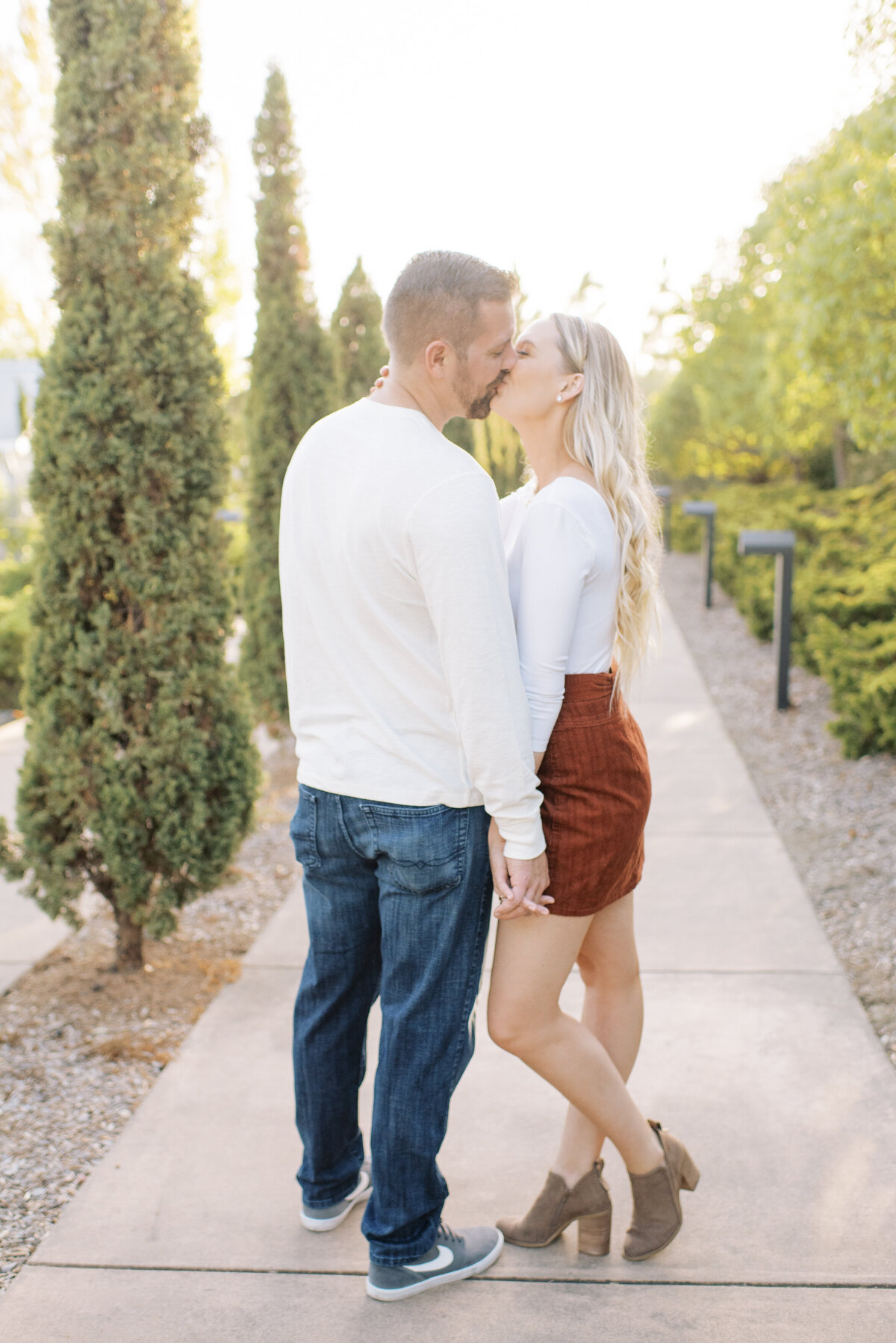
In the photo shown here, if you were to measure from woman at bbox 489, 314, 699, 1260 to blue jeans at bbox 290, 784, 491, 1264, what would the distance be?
0.09 m

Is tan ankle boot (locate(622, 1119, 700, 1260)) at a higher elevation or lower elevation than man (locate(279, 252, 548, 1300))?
lower

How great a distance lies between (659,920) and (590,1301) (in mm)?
2112

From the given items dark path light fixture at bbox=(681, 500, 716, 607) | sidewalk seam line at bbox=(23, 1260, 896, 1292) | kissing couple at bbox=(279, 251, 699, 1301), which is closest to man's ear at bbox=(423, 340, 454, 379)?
kissing couple at bbox=(279, 251, 699, 1301)

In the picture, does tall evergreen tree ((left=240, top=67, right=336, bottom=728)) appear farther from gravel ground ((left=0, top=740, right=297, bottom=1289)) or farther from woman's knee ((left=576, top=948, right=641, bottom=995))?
woman's knee ((left=576, top=948, right=641, bottom=995))

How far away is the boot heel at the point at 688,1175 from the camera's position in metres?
2.44

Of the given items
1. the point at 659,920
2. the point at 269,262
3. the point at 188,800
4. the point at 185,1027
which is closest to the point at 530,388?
the point at 188,800

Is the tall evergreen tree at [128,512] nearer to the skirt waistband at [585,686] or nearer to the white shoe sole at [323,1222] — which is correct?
the white shoe sole at [323,1222]

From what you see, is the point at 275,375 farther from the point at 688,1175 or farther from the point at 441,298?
the point at 688,1175

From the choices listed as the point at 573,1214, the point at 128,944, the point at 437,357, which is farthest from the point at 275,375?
the point at 573,1214

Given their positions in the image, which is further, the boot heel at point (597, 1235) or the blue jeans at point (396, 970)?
the boot heel at point (597, 1235)

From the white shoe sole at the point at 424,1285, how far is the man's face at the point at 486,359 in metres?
1.77

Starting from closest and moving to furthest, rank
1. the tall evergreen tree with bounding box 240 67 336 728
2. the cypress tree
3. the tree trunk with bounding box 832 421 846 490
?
the tall evergreen tree with bounding box 240 67 336 728
the cypress tree
the tree trunk with bounding box 832 421 846 490

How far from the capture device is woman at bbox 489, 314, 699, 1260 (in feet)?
6.58

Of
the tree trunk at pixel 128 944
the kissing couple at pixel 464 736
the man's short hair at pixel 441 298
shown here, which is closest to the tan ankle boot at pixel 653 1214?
the kissing couple at pixel 464 736
